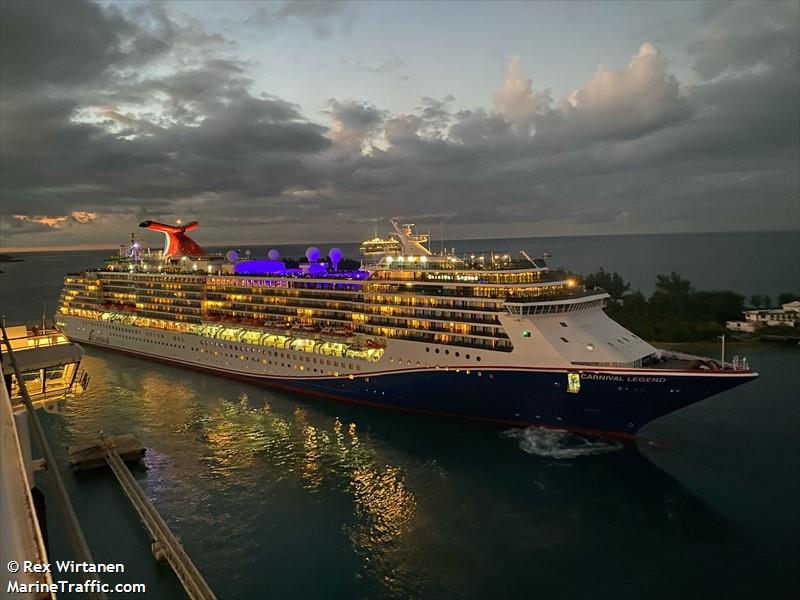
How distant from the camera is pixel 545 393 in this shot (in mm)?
26359

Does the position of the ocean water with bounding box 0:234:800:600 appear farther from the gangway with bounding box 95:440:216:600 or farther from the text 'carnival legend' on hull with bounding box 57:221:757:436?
the text 'carnival legend' on hull with bounding box 57:221:757:436

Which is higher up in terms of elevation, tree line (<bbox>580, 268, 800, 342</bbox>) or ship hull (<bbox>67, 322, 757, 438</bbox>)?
tree line (<bbox>580, 268, 800, 342</bbox>)

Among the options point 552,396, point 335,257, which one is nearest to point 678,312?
point 335,257

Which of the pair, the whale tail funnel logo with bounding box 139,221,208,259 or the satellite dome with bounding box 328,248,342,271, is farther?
the whale tail funnel logo with bounding box 139,221,208,259

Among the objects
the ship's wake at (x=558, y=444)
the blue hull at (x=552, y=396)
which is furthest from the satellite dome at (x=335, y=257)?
the ship's wake at (x=558, y=444)

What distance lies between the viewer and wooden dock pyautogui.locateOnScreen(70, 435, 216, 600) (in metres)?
15.8

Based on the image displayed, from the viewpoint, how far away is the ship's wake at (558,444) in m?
25.0

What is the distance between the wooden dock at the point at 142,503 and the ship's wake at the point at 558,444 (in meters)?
16.4

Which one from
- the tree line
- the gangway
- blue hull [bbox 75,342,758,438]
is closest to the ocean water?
the gangway

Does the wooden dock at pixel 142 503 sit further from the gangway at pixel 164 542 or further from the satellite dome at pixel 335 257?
the satellite dome at pixel 335 257

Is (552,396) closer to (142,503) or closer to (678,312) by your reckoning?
(142,503)

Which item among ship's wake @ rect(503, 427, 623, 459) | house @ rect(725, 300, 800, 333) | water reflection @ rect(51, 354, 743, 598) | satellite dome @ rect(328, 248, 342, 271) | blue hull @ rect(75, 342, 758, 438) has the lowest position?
water reflection @ rect(51, 354, 743, 598)

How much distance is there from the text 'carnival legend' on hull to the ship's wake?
23.7 inches

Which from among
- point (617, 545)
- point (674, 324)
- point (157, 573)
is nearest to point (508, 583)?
point (617, 545)
